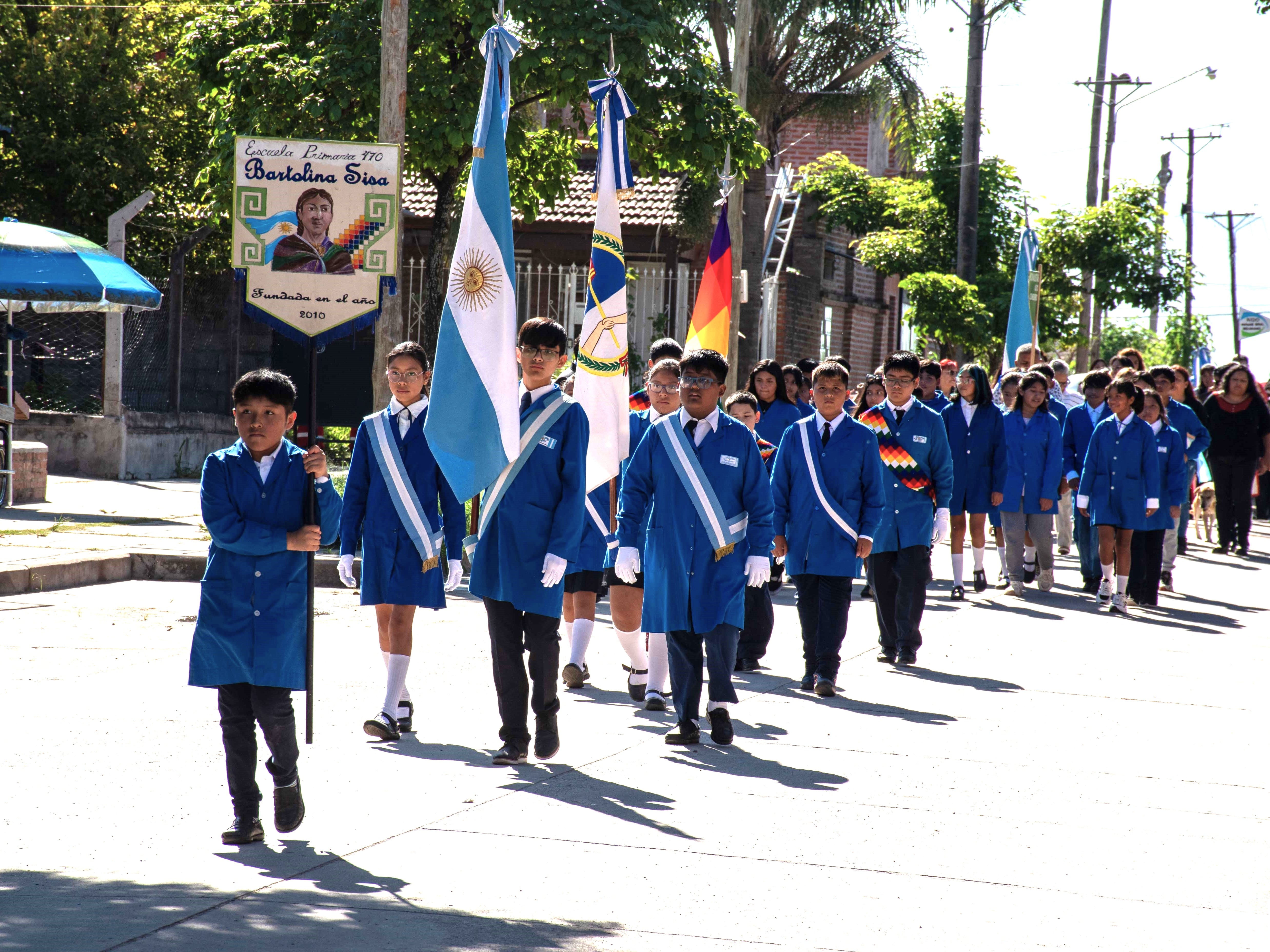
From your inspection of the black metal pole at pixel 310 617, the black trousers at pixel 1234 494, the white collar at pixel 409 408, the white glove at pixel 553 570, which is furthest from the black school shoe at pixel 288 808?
the black trousers at pixel 1234 494

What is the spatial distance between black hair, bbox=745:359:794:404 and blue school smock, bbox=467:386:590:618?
17.6 ft

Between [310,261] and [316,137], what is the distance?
504cm

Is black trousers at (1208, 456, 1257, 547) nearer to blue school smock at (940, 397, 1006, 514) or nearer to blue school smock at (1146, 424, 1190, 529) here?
blue school smock at (1146, 424, 1190, 529)

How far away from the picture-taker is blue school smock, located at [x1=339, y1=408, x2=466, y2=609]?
6.91 meters

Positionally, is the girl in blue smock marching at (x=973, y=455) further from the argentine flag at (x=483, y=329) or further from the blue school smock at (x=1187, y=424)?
the argentine flag at (x=483, y=329)

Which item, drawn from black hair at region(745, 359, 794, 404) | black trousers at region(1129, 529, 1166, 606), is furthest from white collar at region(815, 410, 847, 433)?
black trousers at region(1129, 529, 1166, 606)

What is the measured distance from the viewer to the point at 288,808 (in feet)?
17.0

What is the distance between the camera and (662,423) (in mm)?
7059

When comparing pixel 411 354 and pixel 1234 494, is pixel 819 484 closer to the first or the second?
pixel 411 354

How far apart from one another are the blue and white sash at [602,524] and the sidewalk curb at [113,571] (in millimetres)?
3241

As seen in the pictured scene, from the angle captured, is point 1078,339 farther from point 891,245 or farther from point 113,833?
point 113,833

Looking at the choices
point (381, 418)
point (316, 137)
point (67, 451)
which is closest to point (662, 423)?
point (381, 418)

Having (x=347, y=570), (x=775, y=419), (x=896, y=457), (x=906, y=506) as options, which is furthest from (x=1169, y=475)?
(x=347, y=570)

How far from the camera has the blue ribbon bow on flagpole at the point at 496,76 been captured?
763cm
